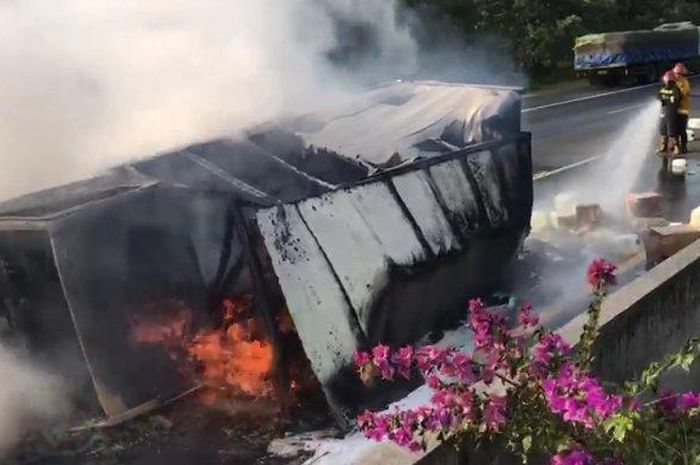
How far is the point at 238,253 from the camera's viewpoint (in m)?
4.99

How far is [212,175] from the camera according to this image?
4816 mm

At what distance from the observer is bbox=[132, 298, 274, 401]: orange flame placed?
16.0ft

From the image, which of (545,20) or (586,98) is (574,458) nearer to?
(586,98)

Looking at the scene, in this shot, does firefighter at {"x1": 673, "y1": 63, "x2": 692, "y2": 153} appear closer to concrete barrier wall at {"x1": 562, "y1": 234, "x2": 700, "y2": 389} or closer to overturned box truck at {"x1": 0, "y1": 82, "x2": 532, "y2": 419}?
overturned box truck at {"x1": 0, "y1": 82, "x2": 532, "y2": 419}

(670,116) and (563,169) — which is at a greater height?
(670,116)

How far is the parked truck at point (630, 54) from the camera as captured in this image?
85.9ft

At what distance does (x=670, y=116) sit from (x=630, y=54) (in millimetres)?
14515

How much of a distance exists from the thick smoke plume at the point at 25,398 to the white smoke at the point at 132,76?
3.33 ft

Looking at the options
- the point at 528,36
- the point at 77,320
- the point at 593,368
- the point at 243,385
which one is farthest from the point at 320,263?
the point at 528,36

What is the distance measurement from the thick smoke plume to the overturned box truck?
0.11 meters

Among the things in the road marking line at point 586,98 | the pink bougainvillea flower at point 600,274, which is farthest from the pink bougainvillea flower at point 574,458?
the road marking line at point 586,98

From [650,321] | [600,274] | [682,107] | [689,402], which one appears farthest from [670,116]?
[689,402]

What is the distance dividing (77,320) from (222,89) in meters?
2.31

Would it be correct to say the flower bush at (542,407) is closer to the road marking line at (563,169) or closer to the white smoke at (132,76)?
the white smoke at (132,76)
